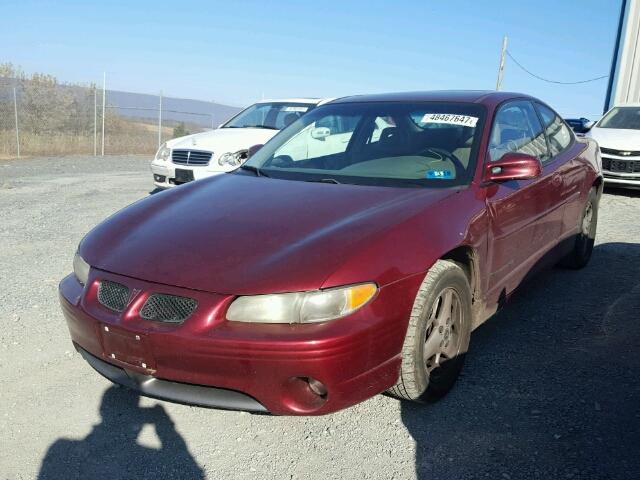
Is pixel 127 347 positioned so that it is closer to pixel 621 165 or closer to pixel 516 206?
pixel 516 206

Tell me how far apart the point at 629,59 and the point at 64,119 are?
17338 millimetres

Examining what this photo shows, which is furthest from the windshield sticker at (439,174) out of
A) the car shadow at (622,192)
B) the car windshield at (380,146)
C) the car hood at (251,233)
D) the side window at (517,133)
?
the car shadow at (622,192)

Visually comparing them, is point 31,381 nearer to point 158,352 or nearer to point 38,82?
point 158,352

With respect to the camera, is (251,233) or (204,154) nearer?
(251,233)

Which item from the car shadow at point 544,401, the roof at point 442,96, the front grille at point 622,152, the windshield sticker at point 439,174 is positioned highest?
the roof at point 442,96

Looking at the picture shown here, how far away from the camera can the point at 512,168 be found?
3.21 m

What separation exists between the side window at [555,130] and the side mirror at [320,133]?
167cm

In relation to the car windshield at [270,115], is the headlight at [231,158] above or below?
below

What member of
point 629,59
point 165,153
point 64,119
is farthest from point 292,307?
point 64,119

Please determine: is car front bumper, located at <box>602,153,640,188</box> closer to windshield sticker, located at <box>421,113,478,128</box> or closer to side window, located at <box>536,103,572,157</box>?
side window, located at <box>536,103,572,157</box>

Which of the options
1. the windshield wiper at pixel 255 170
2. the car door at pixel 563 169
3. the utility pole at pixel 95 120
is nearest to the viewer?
the windshield wiper at pixel 255 170

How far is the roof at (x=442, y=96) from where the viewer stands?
3816mm

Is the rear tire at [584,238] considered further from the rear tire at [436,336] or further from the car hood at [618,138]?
the car hood at [618,138]

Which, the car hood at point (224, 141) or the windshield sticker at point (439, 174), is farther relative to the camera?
the car hood at point (224, 141)
